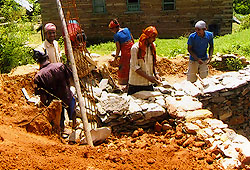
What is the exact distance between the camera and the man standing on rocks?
4.50 meters

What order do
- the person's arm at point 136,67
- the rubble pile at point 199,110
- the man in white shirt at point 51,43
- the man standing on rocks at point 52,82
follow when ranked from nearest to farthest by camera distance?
the rubble pile at point 199,110, the man standing on rocks at point 52,82, the person's arm at point 136,67, the man in white shirt at point 51,43

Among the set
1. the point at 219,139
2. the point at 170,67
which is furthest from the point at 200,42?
the point at 170,67

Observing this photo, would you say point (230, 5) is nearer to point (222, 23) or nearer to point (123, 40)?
point (222, 23)

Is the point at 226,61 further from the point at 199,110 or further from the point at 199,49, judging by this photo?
the point at 199,110

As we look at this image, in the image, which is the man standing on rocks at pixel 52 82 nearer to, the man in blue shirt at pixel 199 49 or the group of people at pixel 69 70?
the group of people at pixel 69 70

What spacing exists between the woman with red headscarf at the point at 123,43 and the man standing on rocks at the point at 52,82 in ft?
6.82

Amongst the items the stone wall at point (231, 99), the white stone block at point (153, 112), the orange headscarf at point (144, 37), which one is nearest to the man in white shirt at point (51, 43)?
the orange headscarf at point (144, 37)

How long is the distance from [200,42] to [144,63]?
6.89 feet

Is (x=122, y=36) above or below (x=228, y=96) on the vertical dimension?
above

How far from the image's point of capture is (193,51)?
675cm

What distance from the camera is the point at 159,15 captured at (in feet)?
52.5

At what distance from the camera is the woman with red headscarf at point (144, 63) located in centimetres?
484

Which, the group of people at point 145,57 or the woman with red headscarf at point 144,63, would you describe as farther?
the group of people at point 145,57

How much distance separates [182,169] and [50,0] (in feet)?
47.6
